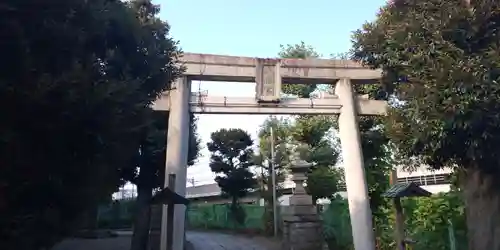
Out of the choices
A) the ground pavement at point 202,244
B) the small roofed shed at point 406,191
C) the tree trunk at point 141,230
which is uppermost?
the small roofed shed at point 406,191

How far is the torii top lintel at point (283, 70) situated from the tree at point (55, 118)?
4.97 m

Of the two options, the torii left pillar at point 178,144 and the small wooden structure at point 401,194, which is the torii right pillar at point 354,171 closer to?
the small wooden structure at point 401,194

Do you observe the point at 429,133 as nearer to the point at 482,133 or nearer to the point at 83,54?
the point at 482,133

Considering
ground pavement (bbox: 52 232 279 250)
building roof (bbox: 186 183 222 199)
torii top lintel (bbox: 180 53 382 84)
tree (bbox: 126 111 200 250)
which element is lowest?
ground pavement (bbox: 52 232 279 250)

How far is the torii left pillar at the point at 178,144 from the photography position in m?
10.2

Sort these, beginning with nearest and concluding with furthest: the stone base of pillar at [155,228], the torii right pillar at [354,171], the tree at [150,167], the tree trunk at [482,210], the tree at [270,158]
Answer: the tree trunk at [482,210] → the torii right pillar at [354,171] → the tree at [150,167] → the stone base of pillar at [155,228] → the tree at [270,158]

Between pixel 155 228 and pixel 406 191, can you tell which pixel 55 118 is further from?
pixel 155 228

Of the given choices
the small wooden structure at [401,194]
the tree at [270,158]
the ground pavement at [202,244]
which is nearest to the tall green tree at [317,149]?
the ground pavement at [202,244]

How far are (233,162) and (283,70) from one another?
1482cm

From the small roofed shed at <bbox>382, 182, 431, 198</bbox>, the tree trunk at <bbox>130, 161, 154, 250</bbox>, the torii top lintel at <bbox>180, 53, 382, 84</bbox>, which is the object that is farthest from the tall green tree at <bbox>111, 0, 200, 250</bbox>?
the small roofed shed at <bbox>382, 182, 431, 198</bbox>

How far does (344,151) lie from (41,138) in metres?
8.16

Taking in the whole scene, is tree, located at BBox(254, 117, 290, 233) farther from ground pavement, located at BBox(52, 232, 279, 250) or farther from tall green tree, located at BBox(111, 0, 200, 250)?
tall green tree, located at BBox(111, 0, 200, 250)

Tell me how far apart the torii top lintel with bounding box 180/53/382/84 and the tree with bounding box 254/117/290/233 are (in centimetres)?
996

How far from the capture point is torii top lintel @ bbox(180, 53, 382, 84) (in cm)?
1079
